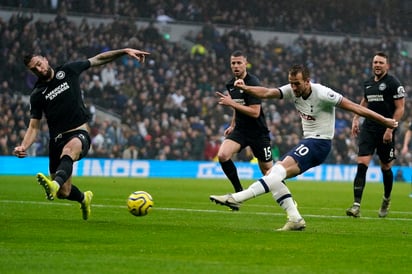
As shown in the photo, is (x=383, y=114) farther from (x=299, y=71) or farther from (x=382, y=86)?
(x=299, y=71)

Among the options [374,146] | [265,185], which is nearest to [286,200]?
[265,185]

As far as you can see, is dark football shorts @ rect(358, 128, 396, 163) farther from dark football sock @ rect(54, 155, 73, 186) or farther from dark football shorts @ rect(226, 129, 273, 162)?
dark football sock @ rect(54, 155, 73, 186)

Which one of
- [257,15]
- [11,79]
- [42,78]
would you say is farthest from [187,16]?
[42,78]

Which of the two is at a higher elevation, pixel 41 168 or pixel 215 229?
pixel 215 229

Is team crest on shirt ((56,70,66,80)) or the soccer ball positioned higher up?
team crest on shirt ((56,70,66,80))

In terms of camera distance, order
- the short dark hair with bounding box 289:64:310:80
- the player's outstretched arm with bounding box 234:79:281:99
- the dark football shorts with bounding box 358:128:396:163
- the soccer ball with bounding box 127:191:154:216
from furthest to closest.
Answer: the dark football shorts with bounding box 358:128:396:163, the soccer ball with bounding box 127:191:154:216, the player's outstretched arm with bounding box 234:79:281:99, the short dark hair with bounding box 289:64:310:80

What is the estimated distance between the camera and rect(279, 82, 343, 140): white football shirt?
11.2 m

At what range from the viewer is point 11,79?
103ft

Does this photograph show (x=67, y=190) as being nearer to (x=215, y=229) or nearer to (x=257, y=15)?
(x=215, y=229)

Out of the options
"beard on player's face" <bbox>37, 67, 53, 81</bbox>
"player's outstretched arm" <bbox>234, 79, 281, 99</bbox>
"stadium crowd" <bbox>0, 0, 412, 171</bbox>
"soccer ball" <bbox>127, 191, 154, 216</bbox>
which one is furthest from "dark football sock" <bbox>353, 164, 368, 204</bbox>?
"stadium crowd" <bbox>0, 0, 412, 171</bbox>

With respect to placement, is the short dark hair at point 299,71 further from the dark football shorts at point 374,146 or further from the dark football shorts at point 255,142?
the dark football shorts at point 255,142

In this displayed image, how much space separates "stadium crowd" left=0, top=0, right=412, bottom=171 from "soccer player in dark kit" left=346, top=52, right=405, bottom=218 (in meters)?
17.2

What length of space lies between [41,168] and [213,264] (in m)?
22.8

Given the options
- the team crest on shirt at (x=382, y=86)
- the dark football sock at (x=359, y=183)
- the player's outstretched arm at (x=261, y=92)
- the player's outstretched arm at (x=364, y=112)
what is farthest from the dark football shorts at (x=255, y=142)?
the player's outstretched arm at (x=364, y=112)
